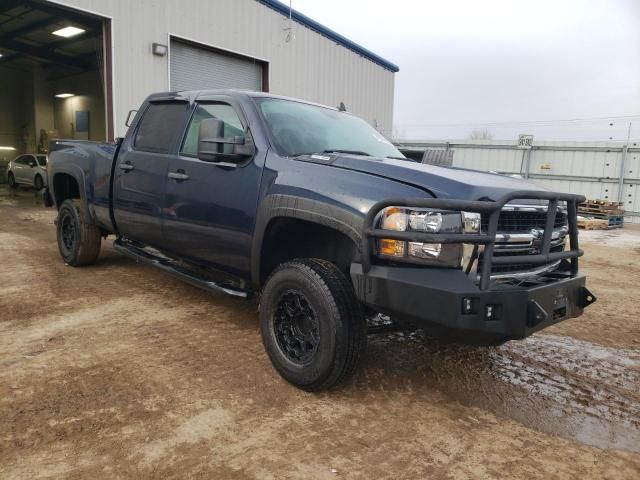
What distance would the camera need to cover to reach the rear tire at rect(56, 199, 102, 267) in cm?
574

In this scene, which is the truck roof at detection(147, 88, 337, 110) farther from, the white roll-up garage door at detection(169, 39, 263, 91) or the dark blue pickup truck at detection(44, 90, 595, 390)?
the white roll-up garage door at detection(169, 39, 263, 91)

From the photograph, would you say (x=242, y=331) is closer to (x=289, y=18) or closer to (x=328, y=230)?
(x=328, y=230)

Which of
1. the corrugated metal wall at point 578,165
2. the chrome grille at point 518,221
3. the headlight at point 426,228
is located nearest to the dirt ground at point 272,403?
the headlight at point 426,228

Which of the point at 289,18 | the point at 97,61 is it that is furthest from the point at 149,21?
the point at 97,61

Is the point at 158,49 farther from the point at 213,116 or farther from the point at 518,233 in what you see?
the point at 518,233

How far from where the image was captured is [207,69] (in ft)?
41.0

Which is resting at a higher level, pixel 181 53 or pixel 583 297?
pixel 181 53

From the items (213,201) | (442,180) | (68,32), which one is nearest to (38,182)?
(68,32)

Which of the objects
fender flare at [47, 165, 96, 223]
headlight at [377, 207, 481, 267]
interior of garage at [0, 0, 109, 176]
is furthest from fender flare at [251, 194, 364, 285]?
interior of garage at [0, 0, 109, 176]

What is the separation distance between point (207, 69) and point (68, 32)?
8.67m

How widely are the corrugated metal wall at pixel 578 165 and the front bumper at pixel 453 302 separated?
12928mm

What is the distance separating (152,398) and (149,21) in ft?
33.3

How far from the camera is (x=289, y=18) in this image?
14102 mm

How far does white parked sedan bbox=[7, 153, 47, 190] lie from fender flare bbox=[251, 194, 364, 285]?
18071 mm
